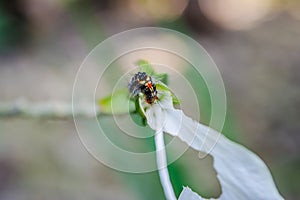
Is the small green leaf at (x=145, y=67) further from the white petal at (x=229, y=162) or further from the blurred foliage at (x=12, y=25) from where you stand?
the blurred foliage at (x=12, y=25)

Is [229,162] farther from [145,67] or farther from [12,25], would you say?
[12,25]

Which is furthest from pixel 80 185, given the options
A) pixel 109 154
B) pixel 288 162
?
pixel 288 162

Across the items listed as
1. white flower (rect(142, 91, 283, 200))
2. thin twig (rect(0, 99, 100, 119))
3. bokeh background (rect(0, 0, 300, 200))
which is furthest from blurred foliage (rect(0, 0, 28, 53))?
white flower (rect(142, 91, 283, 200))

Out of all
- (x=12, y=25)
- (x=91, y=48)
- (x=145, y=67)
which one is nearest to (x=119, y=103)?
(x=145, y=67)

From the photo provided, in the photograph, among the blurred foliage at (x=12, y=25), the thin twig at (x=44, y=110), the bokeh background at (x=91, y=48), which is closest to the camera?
the thin twig at (x=44, y=110)

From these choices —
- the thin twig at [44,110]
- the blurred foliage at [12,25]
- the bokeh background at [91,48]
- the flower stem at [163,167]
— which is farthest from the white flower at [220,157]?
the blurred foliage at [12,25]

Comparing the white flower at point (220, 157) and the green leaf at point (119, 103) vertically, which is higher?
the green leaf at point (119, 103)

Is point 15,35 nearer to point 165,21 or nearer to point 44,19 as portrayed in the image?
point 44,19
